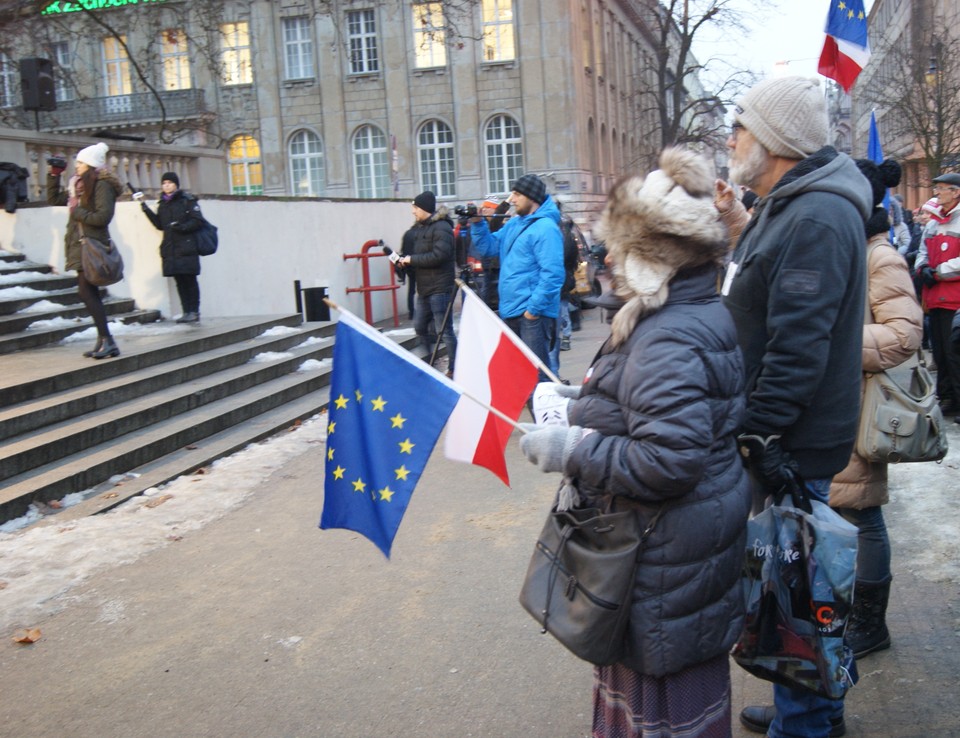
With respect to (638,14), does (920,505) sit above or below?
below

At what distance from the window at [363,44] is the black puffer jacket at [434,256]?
3204 centimetres

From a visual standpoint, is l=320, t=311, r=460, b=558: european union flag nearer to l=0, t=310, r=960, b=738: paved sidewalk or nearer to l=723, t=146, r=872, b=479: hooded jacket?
l=0, t=310, r=960, b=738: paved sidewalk

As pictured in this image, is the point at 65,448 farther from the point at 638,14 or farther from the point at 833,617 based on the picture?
the point at 638,14

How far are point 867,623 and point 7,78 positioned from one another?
113 ft

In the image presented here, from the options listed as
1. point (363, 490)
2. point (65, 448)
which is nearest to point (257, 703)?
point (363, 490)

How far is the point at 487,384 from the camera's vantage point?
4.59 m

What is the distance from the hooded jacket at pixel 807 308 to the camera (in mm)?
3041

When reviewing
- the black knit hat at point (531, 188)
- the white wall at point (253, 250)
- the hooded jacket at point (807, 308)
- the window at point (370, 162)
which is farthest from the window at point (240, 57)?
the hooded jacket at point (807, 308)

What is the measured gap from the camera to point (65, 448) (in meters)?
7.79

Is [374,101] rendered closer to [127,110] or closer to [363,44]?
[363,44]

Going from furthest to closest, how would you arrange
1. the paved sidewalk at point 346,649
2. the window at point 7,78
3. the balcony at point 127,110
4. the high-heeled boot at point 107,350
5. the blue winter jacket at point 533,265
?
1. the balcony at point 127,110
2. the window at point 7,78
3. the high-heeled boot at point 107,350
4. the blue winter jacket at point 533,265
5. the paved sidewalk at point 346,649

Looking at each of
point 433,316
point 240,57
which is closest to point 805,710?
point 433,316

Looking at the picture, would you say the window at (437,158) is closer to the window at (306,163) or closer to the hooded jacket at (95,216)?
the window at (306,163)

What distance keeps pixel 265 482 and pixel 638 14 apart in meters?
49.7
